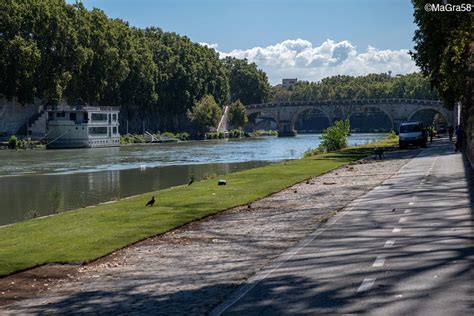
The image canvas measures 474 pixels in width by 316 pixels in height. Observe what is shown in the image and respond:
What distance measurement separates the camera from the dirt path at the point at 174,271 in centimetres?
1000

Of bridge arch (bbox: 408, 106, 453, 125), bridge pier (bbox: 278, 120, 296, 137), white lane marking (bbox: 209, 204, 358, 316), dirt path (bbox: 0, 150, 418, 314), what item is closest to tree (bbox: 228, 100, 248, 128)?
bridge pier (bbox: 278, 120, 296, 137)

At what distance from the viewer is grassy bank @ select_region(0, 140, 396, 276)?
14258 mm

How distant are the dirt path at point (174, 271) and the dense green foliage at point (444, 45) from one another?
21997mm

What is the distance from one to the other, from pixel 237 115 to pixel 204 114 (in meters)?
22.1

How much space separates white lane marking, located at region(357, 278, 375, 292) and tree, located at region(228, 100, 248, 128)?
16899cm

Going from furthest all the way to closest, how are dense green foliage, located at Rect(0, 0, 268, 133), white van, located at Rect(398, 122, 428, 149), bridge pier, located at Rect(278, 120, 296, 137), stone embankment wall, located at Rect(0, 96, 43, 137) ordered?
bridge pier, located at Rect(278, 120, 296, 137), stone embankment wall, located at Rect(0, 96, 43, 137), dense green foliage, located at Rect(0, 0, 268, 133), white van, located at Rect(398, 122, 428, 149)

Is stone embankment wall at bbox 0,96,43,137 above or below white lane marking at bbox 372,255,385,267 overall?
above

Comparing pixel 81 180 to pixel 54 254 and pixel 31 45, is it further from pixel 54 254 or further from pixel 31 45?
pixel 31 45

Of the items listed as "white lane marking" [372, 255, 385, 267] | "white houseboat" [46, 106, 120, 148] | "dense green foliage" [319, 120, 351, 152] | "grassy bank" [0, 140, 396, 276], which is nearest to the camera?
"white lane marking" [372, 255, 385, 267]

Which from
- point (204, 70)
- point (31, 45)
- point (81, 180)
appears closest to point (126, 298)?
point (81, 180)

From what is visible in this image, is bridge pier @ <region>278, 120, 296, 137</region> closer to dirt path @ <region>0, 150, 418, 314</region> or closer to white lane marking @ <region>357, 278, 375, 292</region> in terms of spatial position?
dirt path @ <region>0, 150, 418, 314</region>

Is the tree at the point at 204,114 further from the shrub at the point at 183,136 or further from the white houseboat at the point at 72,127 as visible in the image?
the white houseboat at the point at 72,127

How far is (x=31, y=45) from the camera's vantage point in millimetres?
102125

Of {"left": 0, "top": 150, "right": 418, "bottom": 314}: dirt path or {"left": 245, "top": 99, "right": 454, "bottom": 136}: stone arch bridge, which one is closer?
{"left": 0, "top": 150, "right": 418, "bottom": 314}: dirt path
